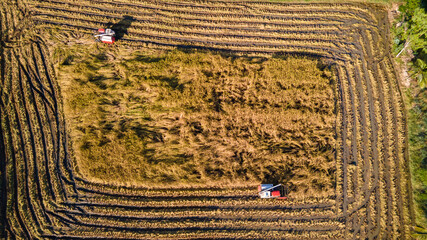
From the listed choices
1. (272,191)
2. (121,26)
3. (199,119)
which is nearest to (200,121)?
(199,119)

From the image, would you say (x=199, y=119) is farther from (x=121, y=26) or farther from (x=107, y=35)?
(x=121, y=26)

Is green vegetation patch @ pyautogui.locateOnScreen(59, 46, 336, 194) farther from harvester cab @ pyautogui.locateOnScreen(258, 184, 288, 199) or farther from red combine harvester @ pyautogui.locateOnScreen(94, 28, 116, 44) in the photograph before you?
red combine harvester @ pyautogui.locateOnScreen(94, 28, 116, 44)

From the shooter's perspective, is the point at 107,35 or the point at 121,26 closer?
the point at 107,35

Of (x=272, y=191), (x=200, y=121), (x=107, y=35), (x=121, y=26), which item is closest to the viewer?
(x=272, y=191)

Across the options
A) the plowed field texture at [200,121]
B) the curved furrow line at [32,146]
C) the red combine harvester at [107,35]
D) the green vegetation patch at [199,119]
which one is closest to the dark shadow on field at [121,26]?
the plowed field texture at [200,121]

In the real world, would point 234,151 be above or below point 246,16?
below

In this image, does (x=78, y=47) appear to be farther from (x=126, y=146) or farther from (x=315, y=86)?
(x=315, y=86)

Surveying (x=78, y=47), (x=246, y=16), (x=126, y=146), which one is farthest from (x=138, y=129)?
(x=246, y=16)
